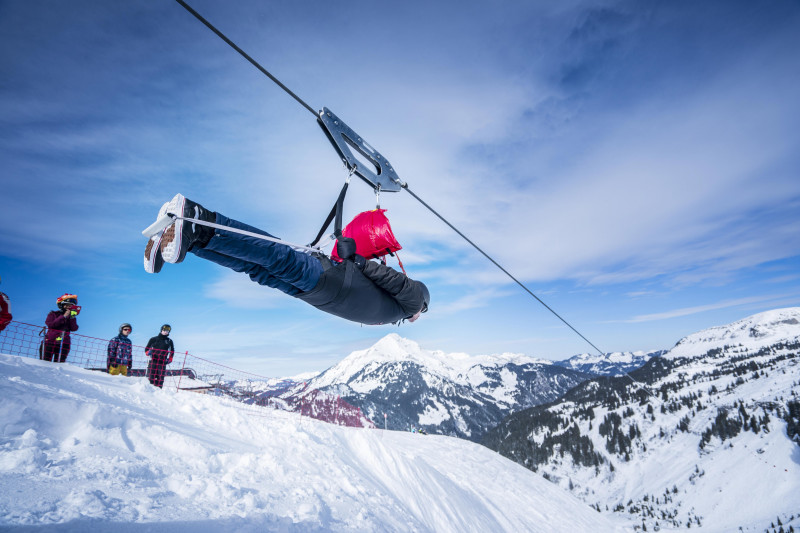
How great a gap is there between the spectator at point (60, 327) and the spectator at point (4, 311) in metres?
1.54

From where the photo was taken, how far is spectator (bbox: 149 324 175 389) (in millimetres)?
10367

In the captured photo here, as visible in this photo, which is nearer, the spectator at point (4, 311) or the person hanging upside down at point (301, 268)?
the person hanging upside down at point (301, 268)

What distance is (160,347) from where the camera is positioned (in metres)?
10.5

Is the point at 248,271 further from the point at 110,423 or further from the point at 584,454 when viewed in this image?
the point at 584,454

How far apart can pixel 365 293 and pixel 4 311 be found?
25.0 ft

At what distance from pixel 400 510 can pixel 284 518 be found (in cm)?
360

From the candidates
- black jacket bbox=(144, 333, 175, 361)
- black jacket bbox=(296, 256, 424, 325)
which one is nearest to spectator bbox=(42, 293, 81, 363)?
black jacket bbox=(144, 333, 175, 361)

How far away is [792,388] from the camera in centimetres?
12688

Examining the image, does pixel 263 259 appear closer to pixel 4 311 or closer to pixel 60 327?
pixel 4 311

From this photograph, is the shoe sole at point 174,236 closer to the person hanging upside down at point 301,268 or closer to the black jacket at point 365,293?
the person hanging upside down at point 301,268

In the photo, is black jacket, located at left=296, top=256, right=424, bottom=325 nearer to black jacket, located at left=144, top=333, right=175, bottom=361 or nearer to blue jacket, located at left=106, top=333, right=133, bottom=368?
black jacket, located at left=144, top=333, right=175, bottom=361

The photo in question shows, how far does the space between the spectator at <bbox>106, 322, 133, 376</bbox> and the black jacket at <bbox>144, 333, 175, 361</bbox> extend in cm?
48

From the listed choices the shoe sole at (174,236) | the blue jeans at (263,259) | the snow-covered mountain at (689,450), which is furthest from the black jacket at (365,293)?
the snow-covered mountain at (689,450)

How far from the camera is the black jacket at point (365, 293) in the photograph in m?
4.82
